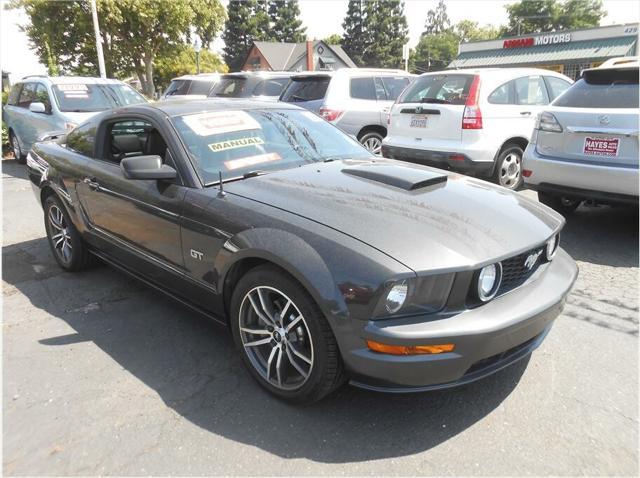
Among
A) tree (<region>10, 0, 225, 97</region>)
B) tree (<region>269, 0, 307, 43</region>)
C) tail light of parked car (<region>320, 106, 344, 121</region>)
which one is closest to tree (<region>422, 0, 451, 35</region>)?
tree (<region>269, 0, 307, 43</region>)

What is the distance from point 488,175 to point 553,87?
2.06 m

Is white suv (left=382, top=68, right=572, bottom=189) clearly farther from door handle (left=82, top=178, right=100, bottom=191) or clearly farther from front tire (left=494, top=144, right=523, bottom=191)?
door handle (left=82, top=178, right=100, bottom=191)

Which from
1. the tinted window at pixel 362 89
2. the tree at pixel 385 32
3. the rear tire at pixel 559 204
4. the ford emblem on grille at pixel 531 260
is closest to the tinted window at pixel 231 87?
the tinted window at pixel 362 89

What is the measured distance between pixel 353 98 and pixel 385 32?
68781mm

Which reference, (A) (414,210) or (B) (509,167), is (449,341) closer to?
(A) (414,210)

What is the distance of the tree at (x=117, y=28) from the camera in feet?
74.1

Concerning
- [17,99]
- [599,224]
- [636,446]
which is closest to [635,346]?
[636,446]

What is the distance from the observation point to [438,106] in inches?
260

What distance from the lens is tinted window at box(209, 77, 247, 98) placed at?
446 inches

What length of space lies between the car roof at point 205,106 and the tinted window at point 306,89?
5.27 m

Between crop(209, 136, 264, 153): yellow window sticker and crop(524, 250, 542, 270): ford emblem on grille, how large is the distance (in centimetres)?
184

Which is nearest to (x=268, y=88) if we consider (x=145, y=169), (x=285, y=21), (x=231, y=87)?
(x=231, y=87)

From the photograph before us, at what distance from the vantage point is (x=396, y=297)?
2137mm

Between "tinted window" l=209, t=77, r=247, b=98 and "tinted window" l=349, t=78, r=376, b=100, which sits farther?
"tinted window" l=209, t=77, r=247, b=98
